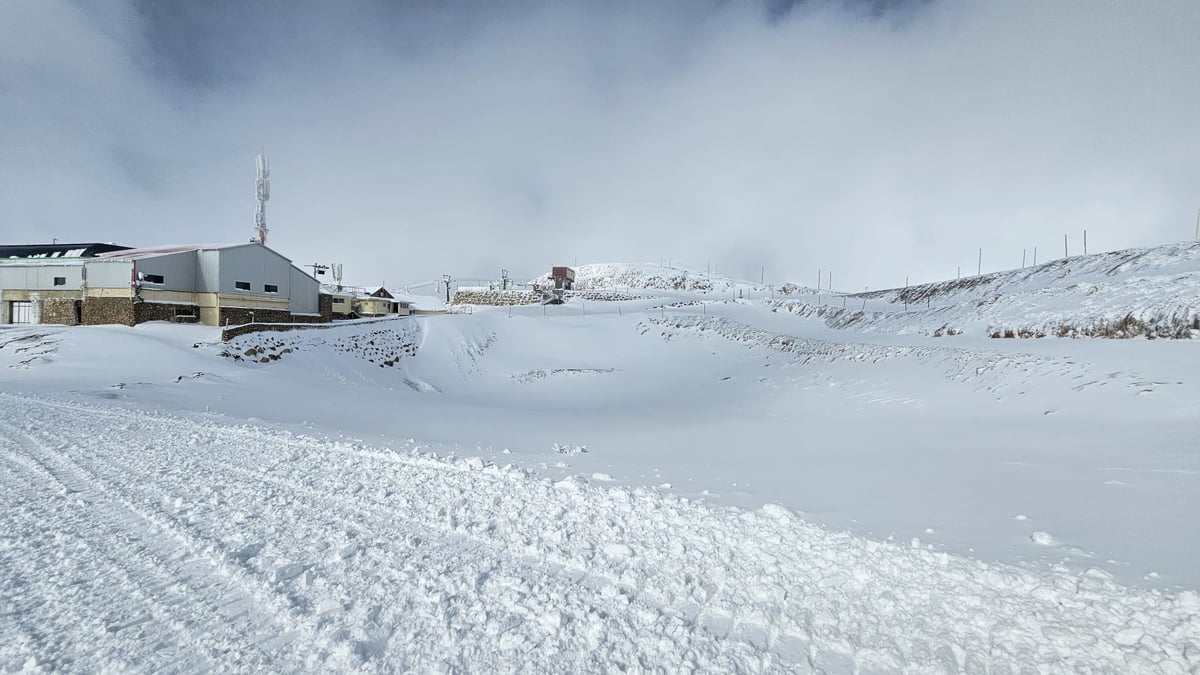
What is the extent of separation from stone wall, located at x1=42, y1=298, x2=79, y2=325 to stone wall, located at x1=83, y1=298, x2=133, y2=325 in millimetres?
976

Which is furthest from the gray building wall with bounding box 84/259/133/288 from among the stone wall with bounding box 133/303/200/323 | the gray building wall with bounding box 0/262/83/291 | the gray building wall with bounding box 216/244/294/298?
the gray building wall with bounding box 216/244/294/298

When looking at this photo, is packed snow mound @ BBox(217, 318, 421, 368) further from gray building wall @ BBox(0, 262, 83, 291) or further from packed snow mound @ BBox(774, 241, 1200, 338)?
packed snow mound @ BBox(774, 241, 1200, 338)

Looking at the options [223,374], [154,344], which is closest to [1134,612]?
[223,374]

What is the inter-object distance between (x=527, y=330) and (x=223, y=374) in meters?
20.2

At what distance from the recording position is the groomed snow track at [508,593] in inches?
117

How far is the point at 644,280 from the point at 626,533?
78.3 meters

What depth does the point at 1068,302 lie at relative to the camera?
16.4 meters

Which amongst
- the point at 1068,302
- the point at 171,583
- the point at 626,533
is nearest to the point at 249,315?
the point at 171,583

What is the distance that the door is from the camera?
92.5 feet

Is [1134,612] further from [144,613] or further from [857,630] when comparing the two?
[144,613]

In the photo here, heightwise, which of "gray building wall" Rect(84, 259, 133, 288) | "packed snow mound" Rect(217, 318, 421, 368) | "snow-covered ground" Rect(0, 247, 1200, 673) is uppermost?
"gray building wall" Rect(84, 259, 133, 288)

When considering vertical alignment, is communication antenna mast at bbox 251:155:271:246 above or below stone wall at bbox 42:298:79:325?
above

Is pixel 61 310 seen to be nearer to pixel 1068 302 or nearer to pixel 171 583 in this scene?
pixel 171 583

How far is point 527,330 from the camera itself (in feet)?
114
